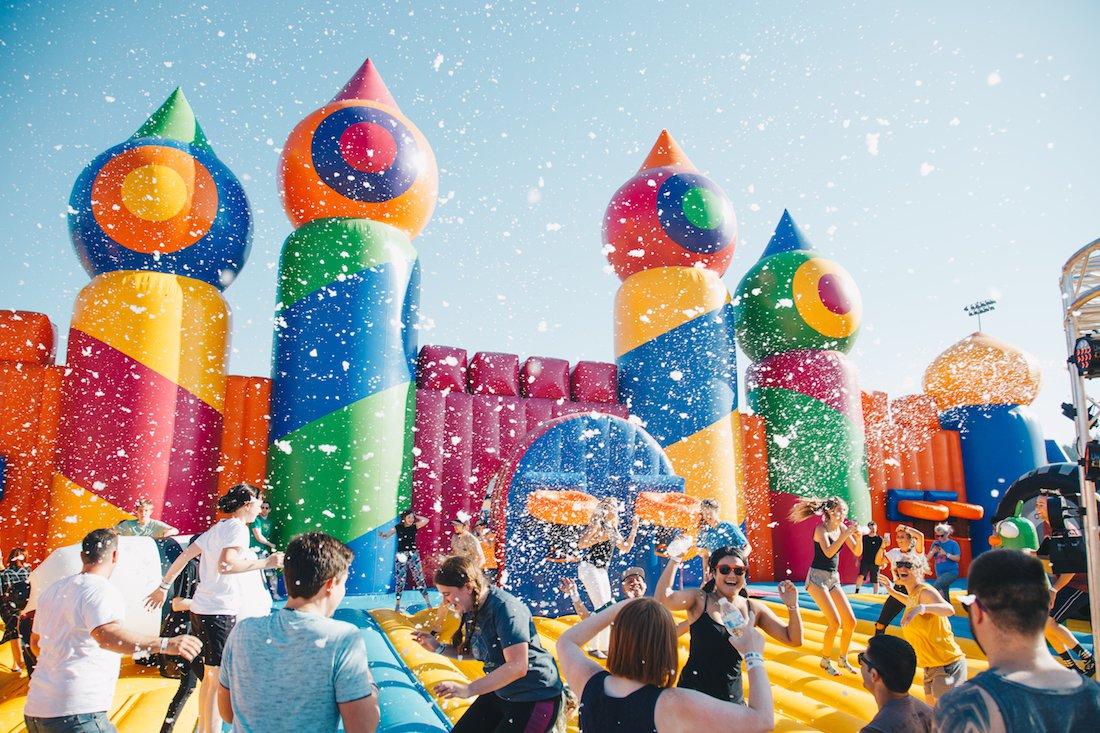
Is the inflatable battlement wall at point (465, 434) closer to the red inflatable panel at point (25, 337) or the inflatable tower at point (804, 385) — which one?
the red inflatable panel at point (25, 337)

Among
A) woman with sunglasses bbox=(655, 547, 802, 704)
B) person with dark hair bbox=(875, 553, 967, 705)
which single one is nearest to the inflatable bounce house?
person with dark hair bbox=(875, 553, 967, 705)

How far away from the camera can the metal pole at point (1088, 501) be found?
3.74 metres

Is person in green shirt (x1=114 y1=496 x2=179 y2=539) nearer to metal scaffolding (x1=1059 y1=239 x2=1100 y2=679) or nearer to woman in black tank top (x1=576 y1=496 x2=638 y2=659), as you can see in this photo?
woman in black tank top (x1=576 y1=496 x2=638 y2=659)

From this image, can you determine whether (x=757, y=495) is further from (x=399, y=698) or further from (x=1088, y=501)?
(x=399, y=698)

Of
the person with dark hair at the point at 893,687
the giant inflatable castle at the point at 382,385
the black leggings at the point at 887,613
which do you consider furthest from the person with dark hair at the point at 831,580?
the person with dark hair at the point at 893,687

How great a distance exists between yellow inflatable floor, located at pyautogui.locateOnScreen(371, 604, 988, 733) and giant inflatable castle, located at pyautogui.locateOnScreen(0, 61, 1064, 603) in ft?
4.29

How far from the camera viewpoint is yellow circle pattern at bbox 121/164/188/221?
7.30m

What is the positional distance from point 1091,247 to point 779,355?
20.7 ft

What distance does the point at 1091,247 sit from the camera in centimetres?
445

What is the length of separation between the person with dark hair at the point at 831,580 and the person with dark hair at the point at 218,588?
3.75 metres

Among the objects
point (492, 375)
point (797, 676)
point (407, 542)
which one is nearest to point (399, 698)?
point (797, 676)

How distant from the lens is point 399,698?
12.7ft

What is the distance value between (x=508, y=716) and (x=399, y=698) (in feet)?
5.19

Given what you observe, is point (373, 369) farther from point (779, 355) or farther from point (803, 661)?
point (779, 355)
